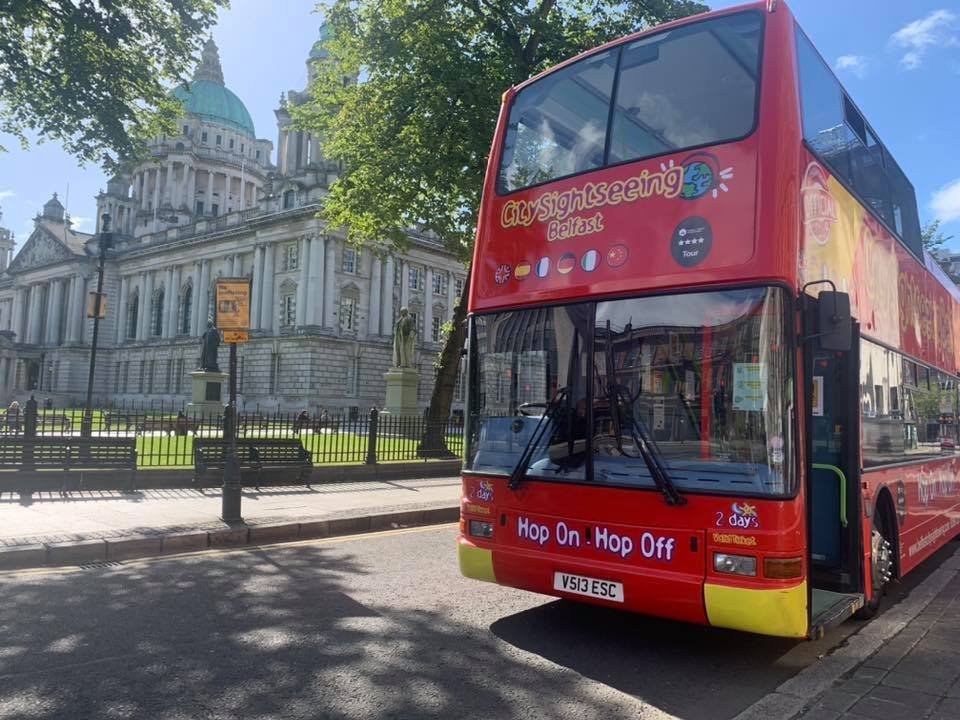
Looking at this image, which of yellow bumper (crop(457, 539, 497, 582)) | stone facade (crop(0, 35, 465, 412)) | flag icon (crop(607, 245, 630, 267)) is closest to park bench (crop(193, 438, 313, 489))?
yellow bumper (crop(457, 539, 497, 582))

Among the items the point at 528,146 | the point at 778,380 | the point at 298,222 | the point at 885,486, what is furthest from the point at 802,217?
the point at 298,222

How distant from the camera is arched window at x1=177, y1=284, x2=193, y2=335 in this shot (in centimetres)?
7200

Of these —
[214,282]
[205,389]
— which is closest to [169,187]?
[214,282]

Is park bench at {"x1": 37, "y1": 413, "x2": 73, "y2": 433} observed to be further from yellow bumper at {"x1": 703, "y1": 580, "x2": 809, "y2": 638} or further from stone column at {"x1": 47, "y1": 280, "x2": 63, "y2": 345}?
stone column at {"x1": 47, "y1": 280, "x2": 63, "y2": 345}

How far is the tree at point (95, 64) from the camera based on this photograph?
15742 millimetres

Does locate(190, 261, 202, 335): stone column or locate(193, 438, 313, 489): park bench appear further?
locate(190, 261, 202, 335): stone column

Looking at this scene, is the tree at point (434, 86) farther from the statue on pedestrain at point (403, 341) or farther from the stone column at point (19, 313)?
the stone column at point (19, 313)

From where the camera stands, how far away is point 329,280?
57250 millimetres

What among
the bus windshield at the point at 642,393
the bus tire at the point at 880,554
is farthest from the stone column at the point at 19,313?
the bus tire at the point at 880,554

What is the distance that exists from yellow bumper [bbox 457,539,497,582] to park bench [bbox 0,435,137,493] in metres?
9.13

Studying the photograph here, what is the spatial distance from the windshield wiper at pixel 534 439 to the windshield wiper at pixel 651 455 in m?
0.47

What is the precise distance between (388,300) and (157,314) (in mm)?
29824

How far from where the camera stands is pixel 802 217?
16.0ft

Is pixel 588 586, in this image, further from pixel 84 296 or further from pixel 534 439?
pixel 84 296
